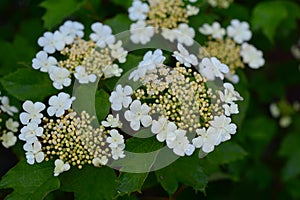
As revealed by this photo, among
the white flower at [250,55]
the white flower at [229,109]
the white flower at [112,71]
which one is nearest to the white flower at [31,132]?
the white flower at [112,71]

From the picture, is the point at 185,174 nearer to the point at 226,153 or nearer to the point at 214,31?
the point at 226,153

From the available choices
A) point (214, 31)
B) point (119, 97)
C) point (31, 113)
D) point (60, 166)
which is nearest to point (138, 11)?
point (214, 31)

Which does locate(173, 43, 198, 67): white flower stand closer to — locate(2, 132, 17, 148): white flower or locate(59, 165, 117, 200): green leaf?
locate(59, 165, 117, 200): green leaf

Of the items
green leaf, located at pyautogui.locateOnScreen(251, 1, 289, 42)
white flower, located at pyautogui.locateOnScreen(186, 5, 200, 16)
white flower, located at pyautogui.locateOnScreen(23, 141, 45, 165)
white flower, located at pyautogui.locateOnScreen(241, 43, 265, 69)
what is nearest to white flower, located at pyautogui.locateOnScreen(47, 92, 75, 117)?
white flower, located at pyautogui.locateOnScreen(23, 141, 45, 165)

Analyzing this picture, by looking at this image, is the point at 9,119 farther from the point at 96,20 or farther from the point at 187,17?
the point at 187,17

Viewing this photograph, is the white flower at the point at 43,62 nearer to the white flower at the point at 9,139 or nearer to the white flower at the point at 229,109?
the white flower at the point at 9,139

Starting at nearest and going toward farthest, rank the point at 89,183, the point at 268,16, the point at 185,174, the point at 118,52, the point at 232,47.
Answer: the point at 89,183
the point at 185,174
the point at 118,52
the point at 232,47
the point at 268,16
